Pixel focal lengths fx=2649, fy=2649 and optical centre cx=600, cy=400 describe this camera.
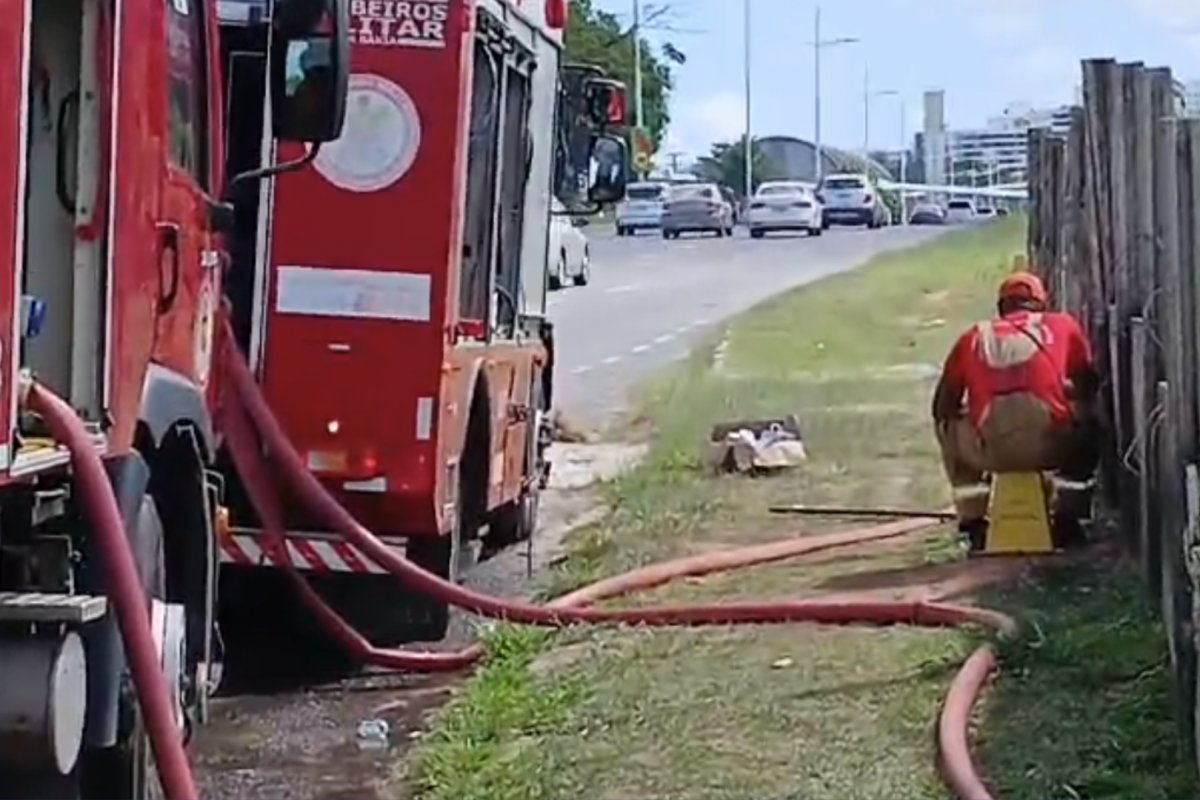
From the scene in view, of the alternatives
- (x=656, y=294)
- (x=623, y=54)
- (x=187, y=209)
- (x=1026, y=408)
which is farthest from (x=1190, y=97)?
(x=623, y=54)

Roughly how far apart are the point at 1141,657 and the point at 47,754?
4506 mm

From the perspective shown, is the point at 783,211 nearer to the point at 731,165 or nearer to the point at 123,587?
the point at 731,165

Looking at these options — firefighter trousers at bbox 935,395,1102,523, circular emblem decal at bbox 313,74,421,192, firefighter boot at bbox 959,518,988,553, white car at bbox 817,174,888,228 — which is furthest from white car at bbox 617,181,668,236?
circular emblem decal at bbox 313,74,421,192

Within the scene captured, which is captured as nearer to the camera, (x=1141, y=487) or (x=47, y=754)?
(x=47, y=754)

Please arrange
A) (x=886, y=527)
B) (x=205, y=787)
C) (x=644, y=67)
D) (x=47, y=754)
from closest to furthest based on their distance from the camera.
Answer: (x=47, y=754), (x=205, y=787), (x=886, y=527), (x=644, y=67)

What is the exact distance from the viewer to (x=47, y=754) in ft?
19.3

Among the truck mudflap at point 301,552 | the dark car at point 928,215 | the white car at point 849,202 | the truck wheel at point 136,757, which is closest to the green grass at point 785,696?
the truck mudflap at point 301,552

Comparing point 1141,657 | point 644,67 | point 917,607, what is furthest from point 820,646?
point 644,67

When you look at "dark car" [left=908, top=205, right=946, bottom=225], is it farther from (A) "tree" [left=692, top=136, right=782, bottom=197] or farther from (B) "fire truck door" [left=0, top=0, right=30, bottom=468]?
(B) "fire truck door" [left=0, top=0, right=30, bottom=468]

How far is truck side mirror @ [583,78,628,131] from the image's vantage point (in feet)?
45.9

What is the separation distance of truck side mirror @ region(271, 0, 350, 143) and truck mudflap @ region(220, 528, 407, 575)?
2.65m

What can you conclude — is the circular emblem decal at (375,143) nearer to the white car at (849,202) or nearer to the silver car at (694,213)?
the silver car at (694,213)

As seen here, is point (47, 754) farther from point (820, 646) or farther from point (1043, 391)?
point (1043, 391)

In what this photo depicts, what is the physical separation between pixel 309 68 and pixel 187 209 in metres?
0.56
